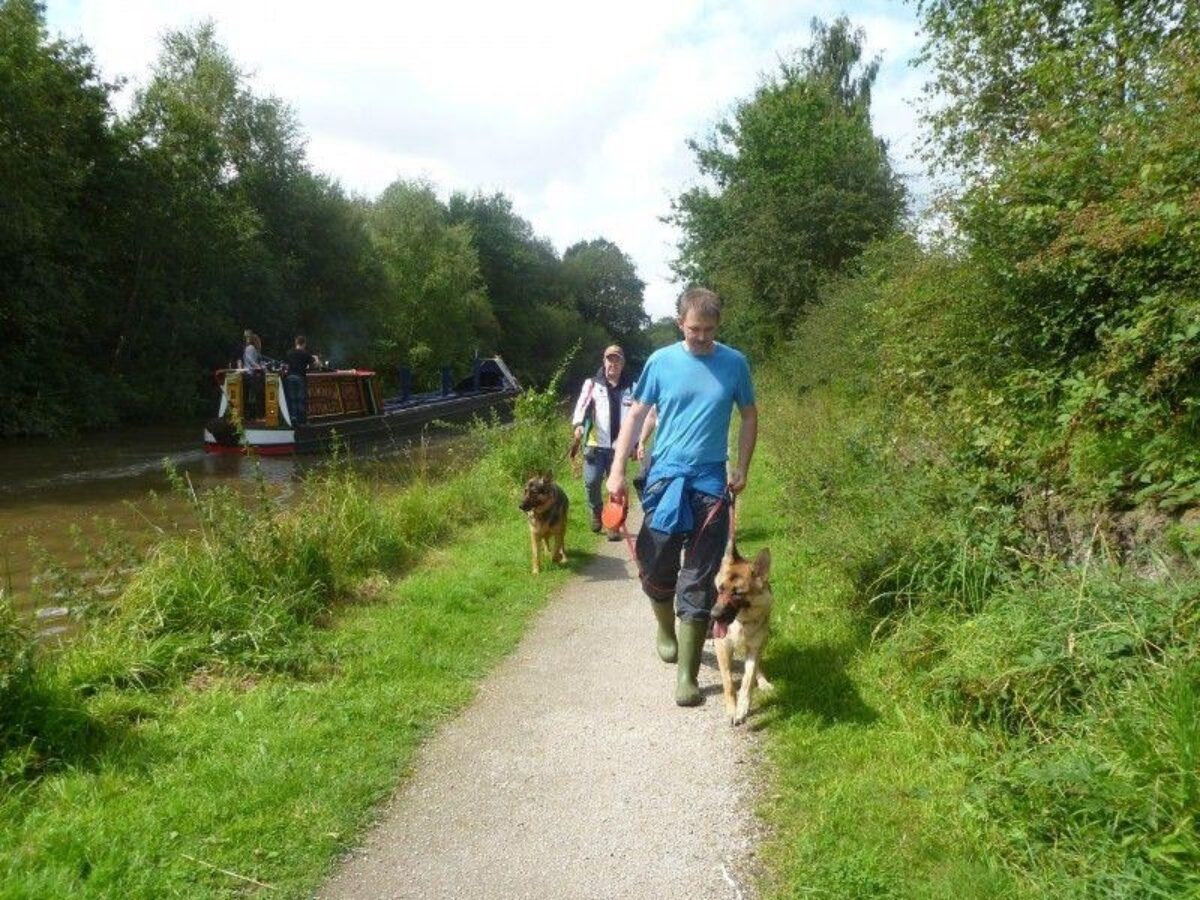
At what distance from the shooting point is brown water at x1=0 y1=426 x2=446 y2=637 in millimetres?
6195

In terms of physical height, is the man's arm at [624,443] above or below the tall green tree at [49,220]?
below

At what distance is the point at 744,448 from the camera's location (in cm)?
441

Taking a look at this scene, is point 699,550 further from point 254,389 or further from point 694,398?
point 254,389

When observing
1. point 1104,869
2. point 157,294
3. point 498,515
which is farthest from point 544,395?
point 157,294

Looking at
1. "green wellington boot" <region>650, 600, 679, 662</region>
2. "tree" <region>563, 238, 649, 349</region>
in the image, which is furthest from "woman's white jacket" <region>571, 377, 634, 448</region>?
"tree" <region>563, 238, 649, 349</region>

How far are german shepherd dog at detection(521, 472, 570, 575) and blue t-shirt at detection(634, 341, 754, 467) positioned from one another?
3.10 meters

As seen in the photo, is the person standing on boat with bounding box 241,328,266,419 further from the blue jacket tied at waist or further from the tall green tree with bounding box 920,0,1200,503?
the blue jacket tied at waist

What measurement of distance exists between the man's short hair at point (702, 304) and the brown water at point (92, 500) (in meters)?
4.03

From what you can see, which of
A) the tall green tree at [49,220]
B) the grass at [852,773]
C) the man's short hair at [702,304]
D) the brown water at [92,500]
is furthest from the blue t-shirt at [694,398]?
the tall green tree at [49,220]

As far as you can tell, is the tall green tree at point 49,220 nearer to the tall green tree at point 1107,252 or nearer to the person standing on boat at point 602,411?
the person standing on boat at point 602,411

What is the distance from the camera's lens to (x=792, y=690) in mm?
4488

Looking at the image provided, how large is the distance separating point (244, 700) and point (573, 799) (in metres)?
2.11

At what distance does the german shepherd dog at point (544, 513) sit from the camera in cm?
732

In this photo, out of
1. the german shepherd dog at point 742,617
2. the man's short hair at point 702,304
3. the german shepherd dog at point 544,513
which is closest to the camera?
the man's short hair at point 702,304
